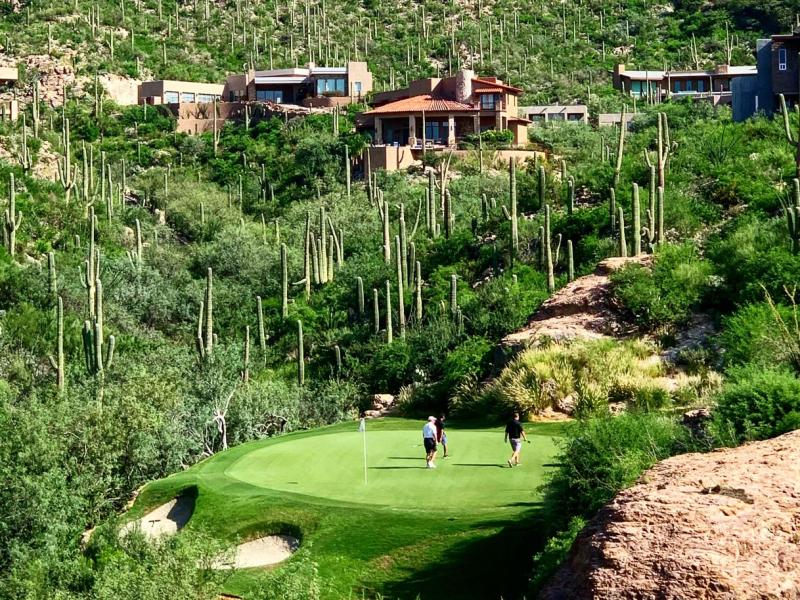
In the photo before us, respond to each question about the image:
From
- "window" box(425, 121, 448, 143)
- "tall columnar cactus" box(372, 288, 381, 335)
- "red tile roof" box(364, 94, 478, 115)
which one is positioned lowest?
"tall columnar cactus" box(372, 288, 381, 335)

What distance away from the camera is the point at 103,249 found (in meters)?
49.1

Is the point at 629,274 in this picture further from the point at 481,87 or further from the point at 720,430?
the point at 481,87

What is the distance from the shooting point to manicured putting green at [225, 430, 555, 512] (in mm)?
17141

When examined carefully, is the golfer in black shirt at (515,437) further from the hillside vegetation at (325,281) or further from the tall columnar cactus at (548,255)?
the tall columnar cactus at (548,255)

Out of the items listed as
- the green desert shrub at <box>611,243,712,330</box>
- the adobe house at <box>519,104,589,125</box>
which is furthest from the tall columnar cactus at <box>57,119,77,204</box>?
the green desert shrub at <box>611,243,712,330</box>

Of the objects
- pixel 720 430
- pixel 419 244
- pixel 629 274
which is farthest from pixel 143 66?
pixel 720 430

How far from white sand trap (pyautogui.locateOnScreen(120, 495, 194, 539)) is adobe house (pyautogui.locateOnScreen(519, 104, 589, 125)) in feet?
177

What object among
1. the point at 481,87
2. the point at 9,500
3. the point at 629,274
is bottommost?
the point at 9,500

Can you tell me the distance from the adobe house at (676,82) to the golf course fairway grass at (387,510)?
5640 cm

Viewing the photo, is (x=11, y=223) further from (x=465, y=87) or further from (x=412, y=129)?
(x=465, y=87)

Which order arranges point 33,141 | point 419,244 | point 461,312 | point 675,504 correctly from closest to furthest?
point 675,504, point 461,312, point 419,244, point 33,141

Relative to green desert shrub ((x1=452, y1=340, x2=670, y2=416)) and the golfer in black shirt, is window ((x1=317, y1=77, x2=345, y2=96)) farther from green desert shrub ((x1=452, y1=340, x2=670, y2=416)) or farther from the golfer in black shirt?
the golfer in black shirt

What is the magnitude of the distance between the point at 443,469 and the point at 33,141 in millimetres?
A: 45756

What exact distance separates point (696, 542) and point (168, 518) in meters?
11.0
